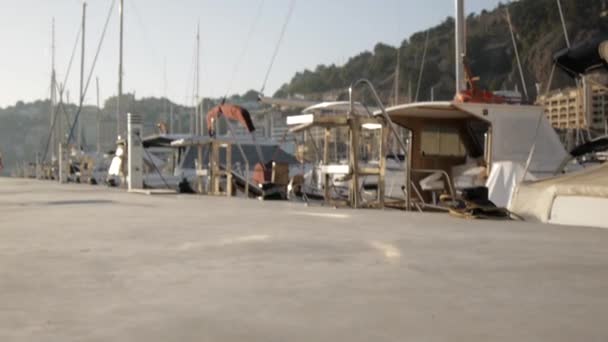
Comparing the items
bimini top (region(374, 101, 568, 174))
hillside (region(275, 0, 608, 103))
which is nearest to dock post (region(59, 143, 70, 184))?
bimini top (region(374, 101, 568, 174))

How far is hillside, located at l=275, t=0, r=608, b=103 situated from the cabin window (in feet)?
130

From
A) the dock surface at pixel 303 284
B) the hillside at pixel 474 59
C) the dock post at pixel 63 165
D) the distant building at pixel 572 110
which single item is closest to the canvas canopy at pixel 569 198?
the dock surface at pixel 303 284

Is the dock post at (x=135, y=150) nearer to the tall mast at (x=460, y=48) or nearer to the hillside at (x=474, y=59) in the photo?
the tall mast at (x=460, y=48)

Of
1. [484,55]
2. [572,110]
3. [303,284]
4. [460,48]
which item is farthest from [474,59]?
[303,284]

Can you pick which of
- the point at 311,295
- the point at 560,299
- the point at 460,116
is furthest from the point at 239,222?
the point at 460,116

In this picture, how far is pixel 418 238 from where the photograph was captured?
18.9 ft

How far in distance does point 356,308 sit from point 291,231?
11.7 ft

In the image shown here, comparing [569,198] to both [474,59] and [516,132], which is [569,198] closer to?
[516,132]

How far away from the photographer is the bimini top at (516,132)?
36.3 feet

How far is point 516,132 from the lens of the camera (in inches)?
440

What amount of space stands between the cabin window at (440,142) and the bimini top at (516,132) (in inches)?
52.2

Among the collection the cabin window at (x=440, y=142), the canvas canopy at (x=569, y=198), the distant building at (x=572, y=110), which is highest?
the distant building at (x=572, y=110)

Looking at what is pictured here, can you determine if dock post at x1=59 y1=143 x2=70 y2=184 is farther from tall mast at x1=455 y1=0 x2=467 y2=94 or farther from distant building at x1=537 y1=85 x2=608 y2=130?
tall mast at x1=455 y1=0 x2=467 y2=94

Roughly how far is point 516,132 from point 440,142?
2048mm
